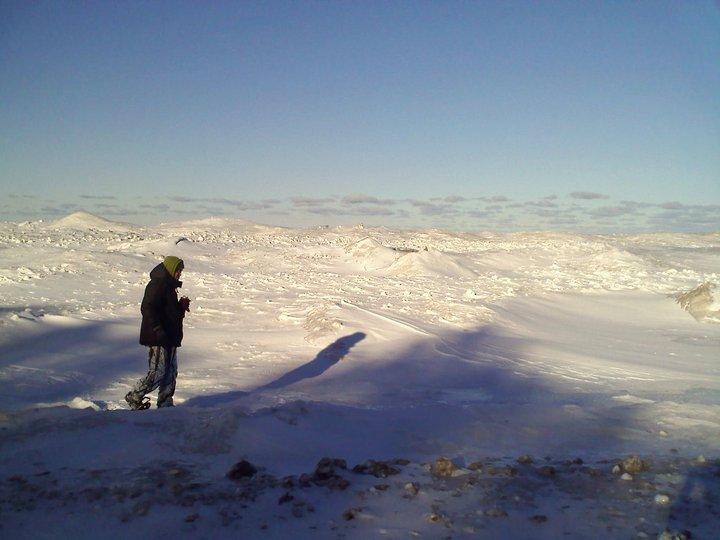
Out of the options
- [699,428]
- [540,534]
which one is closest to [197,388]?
[540,534]

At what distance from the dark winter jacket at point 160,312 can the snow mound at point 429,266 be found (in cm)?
1741

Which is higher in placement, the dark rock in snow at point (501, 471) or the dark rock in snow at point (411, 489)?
the dark rock in snow at point (411, 489)

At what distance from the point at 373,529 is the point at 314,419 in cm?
252

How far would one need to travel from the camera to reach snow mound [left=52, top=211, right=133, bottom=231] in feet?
118

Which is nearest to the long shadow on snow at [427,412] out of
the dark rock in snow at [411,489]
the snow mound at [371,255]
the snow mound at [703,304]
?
the dark rock in snow at [411,489]

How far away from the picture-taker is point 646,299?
64.2 feet

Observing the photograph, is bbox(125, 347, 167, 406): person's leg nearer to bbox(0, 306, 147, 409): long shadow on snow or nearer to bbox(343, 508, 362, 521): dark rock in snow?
bbox(0, 306, 147, 409): long shadow on snow

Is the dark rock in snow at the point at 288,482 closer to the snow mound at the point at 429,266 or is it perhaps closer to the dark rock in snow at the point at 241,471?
the dark rock in snow at the point at 241,471

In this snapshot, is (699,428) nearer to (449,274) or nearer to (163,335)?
(163,335)

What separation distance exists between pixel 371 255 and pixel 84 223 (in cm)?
2236

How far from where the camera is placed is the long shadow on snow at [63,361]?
7.40 m

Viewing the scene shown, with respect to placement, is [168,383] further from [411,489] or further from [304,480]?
[411,489]

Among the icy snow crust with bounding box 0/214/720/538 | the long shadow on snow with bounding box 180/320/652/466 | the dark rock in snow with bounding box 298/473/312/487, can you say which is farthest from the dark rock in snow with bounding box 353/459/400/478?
the long shadow on snow with bounding box 180/320/652/466

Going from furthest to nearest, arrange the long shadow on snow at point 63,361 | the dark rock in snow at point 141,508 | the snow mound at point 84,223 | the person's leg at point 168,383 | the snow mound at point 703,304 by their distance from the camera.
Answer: the snow mound at point 84,223
the snow mound at point 703,304
the long shadow on snow at point 63,361
the person's leg at point 168,383
the dark rock in snow at point 141,508
